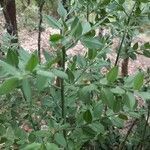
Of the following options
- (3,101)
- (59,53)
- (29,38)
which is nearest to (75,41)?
(59,53)

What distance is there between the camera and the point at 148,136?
2.31 metres

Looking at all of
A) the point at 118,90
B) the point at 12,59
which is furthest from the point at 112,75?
the point at 12,59

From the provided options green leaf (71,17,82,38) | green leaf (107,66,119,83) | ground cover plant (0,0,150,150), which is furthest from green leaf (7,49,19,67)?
green leaf (107,66,119,83)

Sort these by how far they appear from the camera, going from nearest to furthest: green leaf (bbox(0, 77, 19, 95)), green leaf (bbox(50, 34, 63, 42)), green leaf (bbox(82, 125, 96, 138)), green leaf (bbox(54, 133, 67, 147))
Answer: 1. green leaf (bbox(0, 77, 19, 95))
2. green leaf (bbox(50, 34, 63, 42))
3. green leaf (bbox(54, 133, 67, 147))
4. green leaf (bbox(82, 125, 96, 138))

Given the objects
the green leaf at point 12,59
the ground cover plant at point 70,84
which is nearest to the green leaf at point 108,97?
the ground cover plant at point 70,84

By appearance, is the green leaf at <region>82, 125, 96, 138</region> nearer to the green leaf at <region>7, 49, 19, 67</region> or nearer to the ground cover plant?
the ground cover plant

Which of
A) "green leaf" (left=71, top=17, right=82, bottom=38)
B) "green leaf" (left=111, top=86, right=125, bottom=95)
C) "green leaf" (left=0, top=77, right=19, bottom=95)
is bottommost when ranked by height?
"green leaf" (left=111, top=86, right=125, bottom=95)

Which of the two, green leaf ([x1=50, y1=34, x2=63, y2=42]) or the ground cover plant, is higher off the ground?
green leaf ([x1=50, y1=34, x2=63, y2=42])

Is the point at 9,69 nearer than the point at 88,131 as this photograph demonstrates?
Yes

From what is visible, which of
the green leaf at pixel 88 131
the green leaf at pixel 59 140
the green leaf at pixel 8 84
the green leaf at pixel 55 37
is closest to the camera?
the green leaf at pixel 8 84

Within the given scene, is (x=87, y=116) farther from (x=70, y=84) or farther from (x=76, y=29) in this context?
(x=76, y=29)

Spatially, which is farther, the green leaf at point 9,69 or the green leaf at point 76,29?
the green leaf at point 76,29

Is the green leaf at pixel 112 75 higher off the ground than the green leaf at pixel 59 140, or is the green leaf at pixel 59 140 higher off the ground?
the green leaf at pixel 112 75

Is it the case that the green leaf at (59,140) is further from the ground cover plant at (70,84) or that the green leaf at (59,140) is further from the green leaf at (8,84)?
the green leaf at (8,84)
